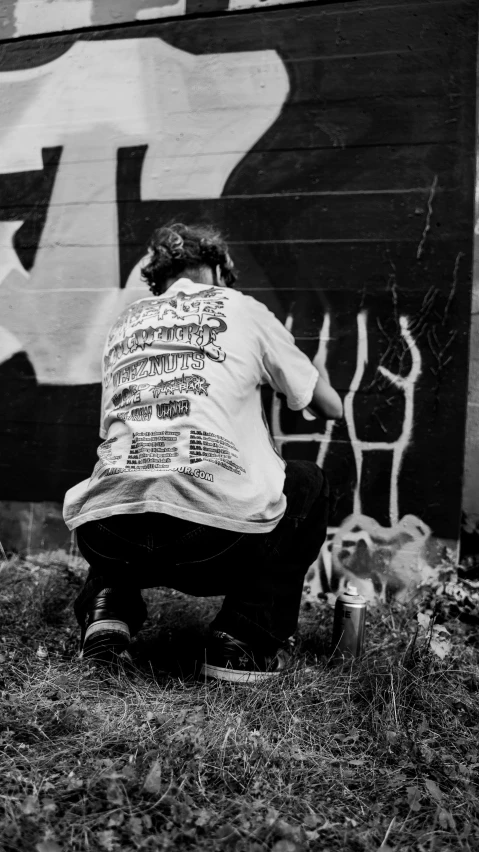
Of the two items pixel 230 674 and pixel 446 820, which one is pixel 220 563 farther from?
pixel 446 820

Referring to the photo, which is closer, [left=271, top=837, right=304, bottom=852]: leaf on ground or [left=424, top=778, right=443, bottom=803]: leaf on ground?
[left=271, top=837, right=304, bottom=852]: leaf on ground

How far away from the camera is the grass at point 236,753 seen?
150cm

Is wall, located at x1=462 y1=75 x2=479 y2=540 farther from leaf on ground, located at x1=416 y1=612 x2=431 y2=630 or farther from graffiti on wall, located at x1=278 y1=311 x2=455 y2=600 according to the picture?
leaf on ground, located at x1=416 y1=612 x2=431 y2=630

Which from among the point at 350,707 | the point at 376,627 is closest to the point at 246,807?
the point at 350,707

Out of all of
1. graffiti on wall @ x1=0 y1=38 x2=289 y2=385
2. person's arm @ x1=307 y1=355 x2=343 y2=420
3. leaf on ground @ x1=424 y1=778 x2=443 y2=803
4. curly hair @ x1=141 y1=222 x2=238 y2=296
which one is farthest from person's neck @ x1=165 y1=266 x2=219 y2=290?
leaf on ground @ x1=424 y1=778 x2=443 y2=803

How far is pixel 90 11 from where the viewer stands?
3826mm

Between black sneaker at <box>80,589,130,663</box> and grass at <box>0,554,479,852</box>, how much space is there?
5cm

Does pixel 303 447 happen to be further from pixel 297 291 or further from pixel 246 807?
pixel 246 807

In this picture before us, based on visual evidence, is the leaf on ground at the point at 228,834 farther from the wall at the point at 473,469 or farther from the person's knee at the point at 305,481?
the wall at the point at 473,469

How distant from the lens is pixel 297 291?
3.48 metres

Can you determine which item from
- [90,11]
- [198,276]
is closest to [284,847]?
[198,276]

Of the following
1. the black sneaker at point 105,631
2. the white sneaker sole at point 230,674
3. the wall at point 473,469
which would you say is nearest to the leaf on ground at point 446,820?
the white sneaker sole at point 230,674

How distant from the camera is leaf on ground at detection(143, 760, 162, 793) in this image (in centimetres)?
157

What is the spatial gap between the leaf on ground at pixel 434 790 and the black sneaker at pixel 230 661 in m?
0.64
